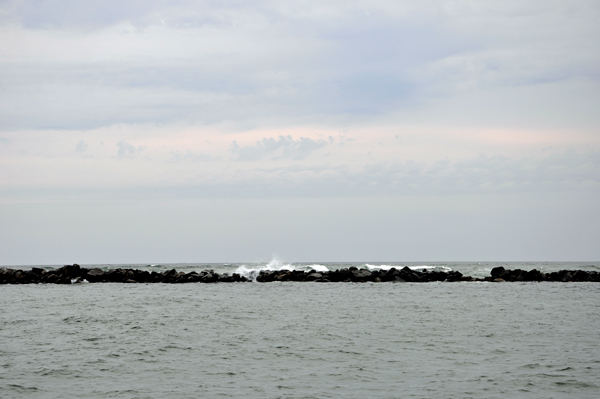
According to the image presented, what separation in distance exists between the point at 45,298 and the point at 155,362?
1014 inches

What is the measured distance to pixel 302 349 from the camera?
19.8 m

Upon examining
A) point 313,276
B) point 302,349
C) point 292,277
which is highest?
point 313,276

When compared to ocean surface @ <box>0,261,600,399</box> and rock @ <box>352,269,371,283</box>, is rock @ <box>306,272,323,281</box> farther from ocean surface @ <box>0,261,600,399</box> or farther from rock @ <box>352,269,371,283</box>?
ocean surface @ <box>0,261,600,399</box>

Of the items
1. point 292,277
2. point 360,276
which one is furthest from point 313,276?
point 360,276

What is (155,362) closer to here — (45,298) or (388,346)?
(388,346)

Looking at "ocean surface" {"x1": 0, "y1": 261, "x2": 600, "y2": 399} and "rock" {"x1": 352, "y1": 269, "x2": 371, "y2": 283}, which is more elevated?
"rock" {"x1": 352, "y1": 269, "x2": 371, "y2": 283}

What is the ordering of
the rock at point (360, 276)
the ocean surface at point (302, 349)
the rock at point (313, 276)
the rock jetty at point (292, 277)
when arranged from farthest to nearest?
the rock at point (313, 276) → the rock jetty at point (292, 277) → the rock at point (360, 276) → the ocean surface at point (302, 349)

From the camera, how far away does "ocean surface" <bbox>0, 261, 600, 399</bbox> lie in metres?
14.7

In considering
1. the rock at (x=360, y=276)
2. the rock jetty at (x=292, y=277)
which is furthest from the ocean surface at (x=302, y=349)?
the rock jetty at (x=292, y=277)

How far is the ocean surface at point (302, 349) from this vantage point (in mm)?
14711

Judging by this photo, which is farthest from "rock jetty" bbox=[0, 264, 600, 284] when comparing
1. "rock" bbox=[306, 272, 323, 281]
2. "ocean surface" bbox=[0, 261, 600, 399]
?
"ocean surface" bbox=[0, 261, 600, 399]

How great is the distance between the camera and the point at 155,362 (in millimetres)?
17922

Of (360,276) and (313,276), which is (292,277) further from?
(360,276)

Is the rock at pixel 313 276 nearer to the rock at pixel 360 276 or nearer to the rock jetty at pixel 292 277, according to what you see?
the rock jetty at pixel 292 277
